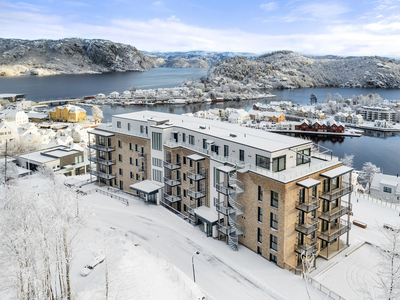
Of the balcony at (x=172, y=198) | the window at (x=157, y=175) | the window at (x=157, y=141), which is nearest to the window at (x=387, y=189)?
the balcony at (x=172, y=198)

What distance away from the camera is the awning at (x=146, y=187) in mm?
26934

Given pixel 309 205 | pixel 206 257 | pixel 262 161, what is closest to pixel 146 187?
pixel 206 257

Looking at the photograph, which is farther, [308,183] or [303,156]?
[303,156]

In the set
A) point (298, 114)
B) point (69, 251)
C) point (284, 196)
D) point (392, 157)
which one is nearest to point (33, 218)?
point (69, 251)

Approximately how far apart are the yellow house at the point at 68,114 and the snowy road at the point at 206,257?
72.7 m

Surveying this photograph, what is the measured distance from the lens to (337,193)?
Result: 20.7 m

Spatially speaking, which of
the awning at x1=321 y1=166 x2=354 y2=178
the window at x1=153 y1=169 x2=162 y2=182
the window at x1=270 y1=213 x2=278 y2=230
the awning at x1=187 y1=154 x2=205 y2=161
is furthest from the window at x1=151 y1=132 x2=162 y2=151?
the awning at x1=321 y1=166 x2=354 y2=178

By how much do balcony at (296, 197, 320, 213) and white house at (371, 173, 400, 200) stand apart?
25626mm

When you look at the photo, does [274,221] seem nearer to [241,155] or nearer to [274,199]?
[274,199]

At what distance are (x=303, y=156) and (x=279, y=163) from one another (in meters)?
2.31

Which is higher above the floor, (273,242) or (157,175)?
(157,175)

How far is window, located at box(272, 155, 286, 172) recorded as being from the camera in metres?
20.3

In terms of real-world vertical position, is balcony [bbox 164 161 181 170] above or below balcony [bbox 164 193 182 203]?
above

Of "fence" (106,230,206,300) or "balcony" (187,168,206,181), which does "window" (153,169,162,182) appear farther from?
"fence" (106,230,206,300)
